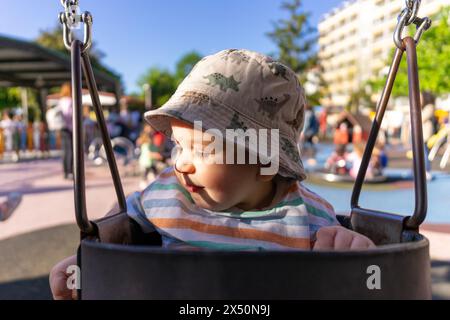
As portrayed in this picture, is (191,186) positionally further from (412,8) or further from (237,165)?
(412,8)

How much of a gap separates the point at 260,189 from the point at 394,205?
367cm

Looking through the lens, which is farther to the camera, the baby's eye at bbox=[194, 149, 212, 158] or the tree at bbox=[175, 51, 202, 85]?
the tree at bbox=[175, 51, 202, 85]

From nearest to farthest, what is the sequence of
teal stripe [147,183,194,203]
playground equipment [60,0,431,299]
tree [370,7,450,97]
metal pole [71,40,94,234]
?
playground equipment [60,0,431,299] < metal pole [71,40,94,234] < teal stripe [147,183,194,203] < tree [370,7,450,97]

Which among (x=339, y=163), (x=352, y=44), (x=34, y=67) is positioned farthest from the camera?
(x=352, y=44)

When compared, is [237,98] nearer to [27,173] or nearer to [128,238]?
[128,238]

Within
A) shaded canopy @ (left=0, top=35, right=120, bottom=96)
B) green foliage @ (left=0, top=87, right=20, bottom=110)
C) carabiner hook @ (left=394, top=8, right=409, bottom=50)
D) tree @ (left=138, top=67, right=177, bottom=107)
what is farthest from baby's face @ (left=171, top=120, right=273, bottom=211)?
tree @ (left=138, top=67, right=177, bottom=107)

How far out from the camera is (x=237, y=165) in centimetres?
98

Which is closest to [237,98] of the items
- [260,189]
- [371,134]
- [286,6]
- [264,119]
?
[264,119]

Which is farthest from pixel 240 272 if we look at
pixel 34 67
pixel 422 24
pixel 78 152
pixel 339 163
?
pixel 34 67

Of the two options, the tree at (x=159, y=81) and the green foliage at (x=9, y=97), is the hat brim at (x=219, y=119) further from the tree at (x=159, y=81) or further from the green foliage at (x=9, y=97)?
the tree at (x=159, y=81)

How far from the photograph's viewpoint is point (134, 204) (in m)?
1.16

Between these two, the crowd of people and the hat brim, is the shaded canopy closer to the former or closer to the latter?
the crowd of people

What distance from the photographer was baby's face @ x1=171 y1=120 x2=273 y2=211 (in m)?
0.96

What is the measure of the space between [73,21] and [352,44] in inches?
2118
